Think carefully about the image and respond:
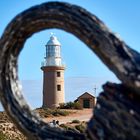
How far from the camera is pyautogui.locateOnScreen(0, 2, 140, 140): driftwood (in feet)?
15.5

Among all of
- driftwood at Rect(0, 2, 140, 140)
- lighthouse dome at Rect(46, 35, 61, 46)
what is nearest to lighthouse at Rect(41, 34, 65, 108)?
lighthouse dome at Rect(46, 35, 61, 46)

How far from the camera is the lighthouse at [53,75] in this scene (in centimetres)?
6016

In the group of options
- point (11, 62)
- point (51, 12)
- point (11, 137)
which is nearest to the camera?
point (51, 12)

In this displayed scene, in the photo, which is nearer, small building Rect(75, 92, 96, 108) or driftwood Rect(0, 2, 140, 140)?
driftwood Rect(0, 2, 140, 140)

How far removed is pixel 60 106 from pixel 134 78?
174ft

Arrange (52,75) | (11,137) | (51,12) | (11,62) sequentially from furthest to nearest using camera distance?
1. (52,75)
2. (11,137)
3. (11,62)
4. (51,12)

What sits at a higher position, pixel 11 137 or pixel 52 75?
pixel 52 75

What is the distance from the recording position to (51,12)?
515 centimetres

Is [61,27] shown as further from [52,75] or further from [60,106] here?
[52,75]

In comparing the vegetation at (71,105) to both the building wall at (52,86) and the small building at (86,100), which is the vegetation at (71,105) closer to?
the small building at (86,100)

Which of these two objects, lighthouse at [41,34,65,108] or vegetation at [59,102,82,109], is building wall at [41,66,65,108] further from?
vegetation at [59,102,82,109]

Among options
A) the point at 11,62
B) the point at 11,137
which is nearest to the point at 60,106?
the point at 11,137

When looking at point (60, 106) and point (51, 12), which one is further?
point (60, 106)

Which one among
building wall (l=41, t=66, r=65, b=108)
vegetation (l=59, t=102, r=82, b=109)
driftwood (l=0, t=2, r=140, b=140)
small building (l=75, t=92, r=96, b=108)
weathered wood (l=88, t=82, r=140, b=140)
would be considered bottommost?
weathered wood (l=88, t=82, r=140, b=140)
